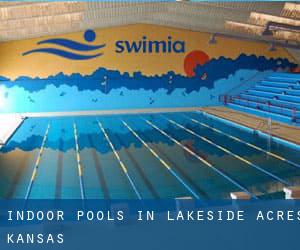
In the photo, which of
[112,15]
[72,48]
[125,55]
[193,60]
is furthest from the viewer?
[193,60]

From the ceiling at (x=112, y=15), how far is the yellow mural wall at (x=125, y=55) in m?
0.57

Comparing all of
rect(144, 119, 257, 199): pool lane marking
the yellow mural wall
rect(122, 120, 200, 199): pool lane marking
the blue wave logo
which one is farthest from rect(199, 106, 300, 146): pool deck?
the blue wave logo

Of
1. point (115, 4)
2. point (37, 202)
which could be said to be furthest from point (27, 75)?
point (37, 202)

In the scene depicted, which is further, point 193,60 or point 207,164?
point 193,60

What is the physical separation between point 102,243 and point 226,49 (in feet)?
50.5

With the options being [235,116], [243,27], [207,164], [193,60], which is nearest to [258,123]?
[235,116]

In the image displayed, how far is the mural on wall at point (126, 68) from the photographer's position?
1650cm

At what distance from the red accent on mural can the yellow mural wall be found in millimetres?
163

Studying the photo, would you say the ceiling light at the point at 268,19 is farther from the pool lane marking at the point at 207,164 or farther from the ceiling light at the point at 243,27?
the pool lane marking at the point at 207,164

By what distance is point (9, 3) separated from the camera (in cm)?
1003

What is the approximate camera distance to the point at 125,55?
17281 millimetres

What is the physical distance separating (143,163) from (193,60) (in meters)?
10.5

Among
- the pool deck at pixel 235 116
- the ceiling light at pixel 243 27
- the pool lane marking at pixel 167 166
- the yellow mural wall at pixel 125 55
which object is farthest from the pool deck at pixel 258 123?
the pool lane marking at pixel 167 166

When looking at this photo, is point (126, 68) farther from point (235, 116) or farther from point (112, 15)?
point (235, 116)
